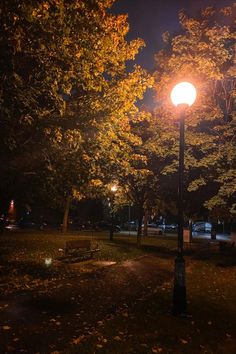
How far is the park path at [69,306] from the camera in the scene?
20.5ft

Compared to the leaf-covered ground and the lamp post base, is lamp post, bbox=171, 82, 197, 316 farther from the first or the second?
the leaf-covered ground

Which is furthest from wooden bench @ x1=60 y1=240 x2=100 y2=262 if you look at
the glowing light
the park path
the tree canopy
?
the glowing light

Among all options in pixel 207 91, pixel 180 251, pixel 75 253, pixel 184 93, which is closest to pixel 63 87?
pixel 184 93

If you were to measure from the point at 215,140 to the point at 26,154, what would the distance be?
11.0 meters

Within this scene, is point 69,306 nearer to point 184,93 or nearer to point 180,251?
point 180,251

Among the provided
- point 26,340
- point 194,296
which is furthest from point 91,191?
point 26,340

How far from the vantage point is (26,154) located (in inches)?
422

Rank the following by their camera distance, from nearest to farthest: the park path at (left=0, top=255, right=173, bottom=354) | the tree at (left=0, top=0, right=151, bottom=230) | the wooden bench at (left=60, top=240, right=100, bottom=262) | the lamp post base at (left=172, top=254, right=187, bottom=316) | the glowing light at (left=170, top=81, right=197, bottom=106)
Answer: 1. the park path at (left=0, top=255, right=173, bottom=354)
2. the tree at (left=0, top=0, right=151, bottom=230)
3. the lamp post base at (left=172, top=254, right=187, bottom=316)
4. the glowing light at (left=170, top=81, right=197, bottom=106)
5. the wooden bench at (left=60, top=240, right=100, bottom=262)

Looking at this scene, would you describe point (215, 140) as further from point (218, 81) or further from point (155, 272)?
point (155, 272)

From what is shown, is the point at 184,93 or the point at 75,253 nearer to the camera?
the point at 184,93

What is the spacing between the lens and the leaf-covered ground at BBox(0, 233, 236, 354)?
249 inches

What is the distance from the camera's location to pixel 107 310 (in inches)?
331

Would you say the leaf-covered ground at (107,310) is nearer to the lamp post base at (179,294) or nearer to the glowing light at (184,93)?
the lamp post base at (179,294)

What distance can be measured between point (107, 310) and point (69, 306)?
89 cm
